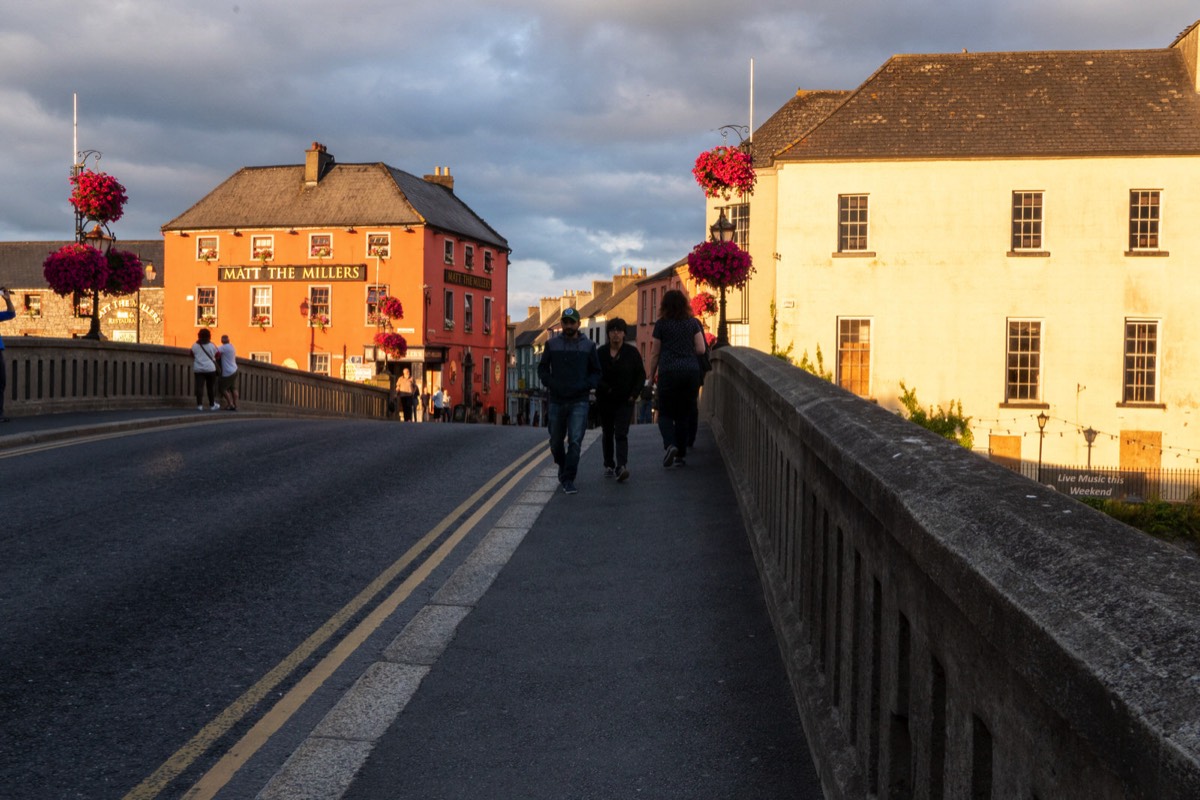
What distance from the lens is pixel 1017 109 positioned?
123 feet

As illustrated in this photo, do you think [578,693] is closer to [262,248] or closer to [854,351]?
[854,351]

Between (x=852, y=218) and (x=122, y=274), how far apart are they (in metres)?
23.0

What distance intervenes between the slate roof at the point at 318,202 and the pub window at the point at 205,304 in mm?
3239

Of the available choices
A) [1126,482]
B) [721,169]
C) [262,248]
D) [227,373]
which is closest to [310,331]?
[262,248]

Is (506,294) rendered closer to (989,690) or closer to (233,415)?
(233,415)

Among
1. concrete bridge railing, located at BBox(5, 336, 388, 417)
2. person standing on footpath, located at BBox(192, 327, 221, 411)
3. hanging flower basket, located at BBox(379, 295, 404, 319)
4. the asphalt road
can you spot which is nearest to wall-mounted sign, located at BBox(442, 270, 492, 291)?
hanging flower basket, located at BBox(379, 295, 404, 319)

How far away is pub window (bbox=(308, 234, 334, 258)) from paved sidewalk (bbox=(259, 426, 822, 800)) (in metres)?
51.8

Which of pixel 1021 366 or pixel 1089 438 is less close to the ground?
pixel 1021 366

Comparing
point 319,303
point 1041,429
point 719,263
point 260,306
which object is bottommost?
point 1041,429

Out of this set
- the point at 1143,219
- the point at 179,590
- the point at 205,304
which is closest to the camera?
the point at 179,590

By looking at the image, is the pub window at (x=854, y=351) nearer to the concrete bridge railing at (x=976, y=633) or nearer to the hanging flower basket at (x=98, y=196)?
the hanging flower basket at (x=98, y=196)

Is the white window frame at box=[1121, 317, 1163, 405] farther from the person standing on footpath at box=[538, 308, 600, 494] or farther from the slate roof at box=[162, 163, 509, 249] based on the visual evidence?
the slate roof at box=[162, 163, 509, 249]

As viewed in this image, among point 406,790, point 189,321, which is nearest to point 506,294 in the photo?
point 189,321

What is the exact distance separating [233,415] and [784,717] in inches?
726
